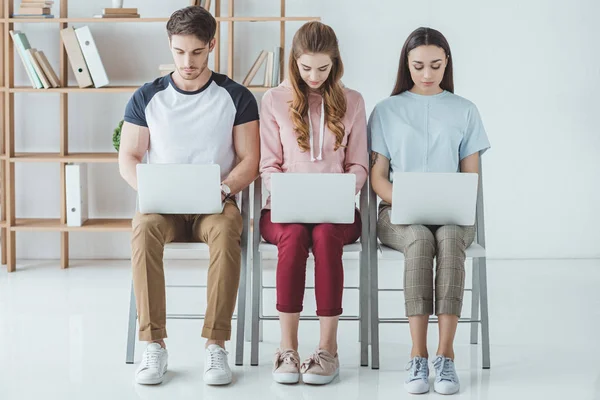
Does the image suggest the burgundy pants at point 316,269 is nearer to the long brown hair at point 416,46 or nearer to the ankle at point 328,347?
the ankle at point 328,347

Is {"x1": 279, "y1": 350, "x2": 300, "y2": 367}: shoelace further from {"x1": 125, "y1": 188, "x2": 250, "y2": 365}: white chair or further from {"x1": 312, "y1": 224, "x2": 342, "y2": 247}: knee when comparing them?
{"x1": 312, "y1": 224, "x2": 342, "y2": 247}: knee

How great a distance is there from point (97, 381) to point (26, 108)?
90.5 inches

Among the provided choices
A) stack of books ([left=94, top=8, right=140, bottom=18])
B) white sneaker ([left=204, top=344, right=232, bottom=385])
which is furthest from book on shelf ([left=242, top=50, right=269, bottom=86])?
white sneaker ([left=204, top=344, right=232, bottom=385])

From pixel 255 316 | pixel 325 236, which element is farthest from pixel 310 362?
pixel 325 236

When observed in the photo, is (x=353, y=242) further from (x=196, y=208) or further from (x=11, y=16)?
(x=11, y=16)

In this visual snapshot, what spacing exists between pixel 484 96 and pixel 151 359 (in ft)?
8.49

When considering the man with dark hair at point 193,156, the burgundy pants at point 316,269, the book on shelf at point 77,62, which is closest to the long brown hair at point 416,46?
the man with dark hair at point 193,156

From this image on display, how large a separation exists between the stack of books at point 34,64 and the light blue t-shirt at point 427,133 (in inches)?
79.6

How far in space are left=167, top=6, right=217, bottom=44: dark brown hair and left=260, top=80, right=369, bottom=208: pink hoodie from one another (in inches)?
11.0

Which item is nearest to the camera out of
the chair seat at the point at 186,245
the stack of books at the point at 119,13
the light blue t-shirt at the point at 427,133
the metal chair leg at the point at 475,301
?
the chair seat at the point at 186,245

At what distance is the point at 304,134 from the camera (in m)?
2.67

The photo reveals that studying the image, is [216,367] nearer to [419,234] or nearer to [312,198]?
[312,198]

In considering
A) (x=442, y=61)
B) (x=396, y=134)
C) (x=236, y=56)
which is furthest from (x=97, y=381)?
(x=236, y=56)

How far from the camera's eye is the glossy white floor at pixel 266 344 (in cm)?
242
